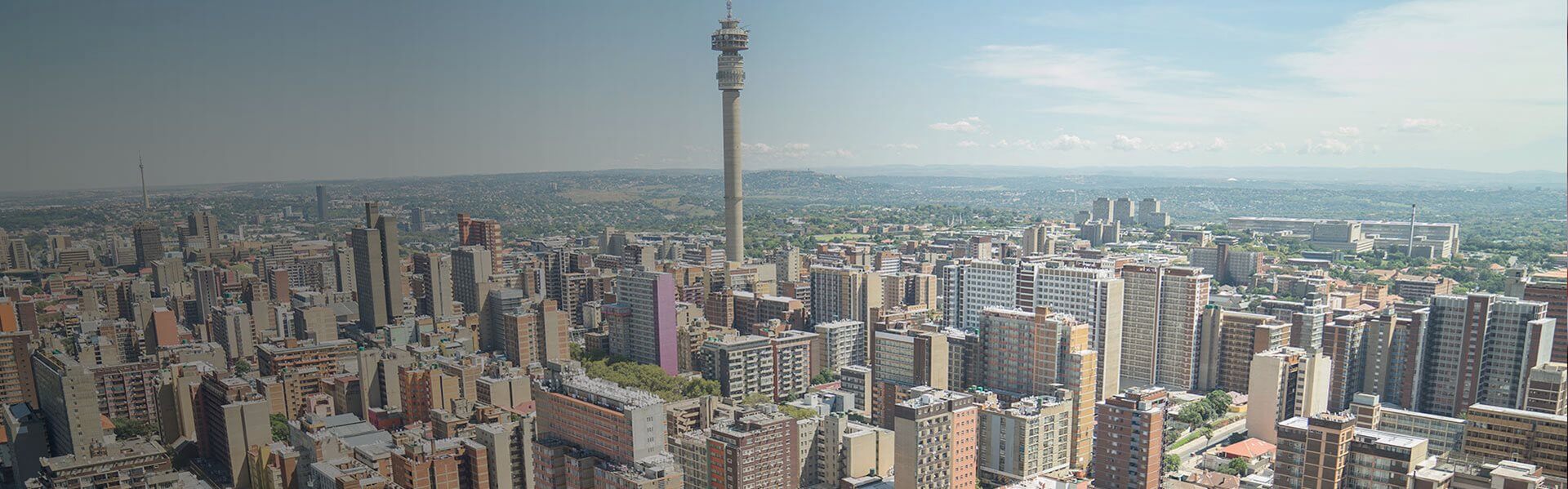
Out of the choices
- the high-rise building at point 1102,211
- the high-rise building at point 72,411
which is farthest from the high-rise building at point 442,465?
the high-rise building at point 1102,211

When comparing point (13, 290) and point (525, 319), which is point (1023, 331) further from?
point (13, 290)

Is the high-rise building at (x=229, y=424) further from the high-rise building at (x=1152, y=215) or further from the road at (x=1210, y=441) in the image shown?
the high-rise building at (x=1152, y=215)

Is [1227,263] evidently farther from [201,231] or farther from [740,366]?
[201,231]

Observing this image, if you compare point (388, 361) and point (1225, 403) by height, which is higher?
point (388, 361)

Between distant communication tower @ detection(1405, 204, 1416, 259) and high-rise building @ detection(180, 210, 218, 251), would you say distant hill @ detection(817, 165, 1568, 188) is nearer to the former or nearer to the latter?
distant communication tower @ detection(1405, 204, 1416, 259)

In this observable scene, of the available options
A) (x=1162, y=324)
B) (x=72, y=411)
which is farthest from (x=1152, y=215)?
(x=72, y=411)

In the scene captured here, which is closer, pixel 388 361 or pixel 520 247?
pixel 388 361

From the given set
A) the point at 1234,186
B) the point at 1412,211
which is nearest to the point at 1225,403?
the point at 1412,211
